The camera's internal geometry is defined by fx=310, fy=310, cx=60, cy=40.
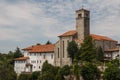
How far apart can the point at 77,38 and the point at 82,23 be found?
471 cm

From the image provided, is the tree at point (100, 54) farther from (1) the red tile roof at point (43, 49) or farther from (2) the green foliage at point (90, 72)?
(1) the red tile roof at point (43, 49)

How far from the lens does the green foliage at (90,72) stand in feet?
236

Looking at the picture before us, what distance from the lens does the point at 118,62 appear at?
74.8 meters

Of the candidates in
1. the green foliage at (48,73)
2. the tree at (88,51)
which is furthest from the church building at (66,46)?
the green foliage at (48,73)

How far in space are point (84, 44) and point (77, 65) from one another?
311 inches

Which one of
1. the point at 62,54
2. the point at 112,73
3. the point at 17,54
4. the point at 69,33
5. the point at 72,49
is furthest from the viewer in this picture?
the point at 17,54

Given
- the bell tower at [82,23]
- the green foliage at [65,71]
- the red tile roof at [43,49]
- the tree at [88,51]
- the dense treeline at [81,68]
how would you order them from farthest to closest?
the red tile roof at [43,49], the bell tower at [82,23], the tree at [88,51], the green foliage at [65,71], the dense treeline at [81,68]

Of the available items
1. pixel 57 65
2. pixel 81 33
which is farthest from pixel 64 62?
pixel 81 33

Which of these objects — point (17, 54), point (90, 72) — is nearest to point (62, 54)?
point (90, 72)

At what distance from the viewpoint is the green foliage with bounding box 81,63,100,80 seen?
72.0 metres

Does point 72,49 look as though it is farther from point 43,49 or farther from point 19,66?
point 19,66

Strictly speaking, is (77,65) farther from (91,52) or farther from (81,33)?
(81,33)

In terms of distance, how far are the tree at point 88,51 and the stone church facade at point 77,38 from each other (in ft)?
23.4

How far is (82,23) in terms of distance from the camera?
301 feet
